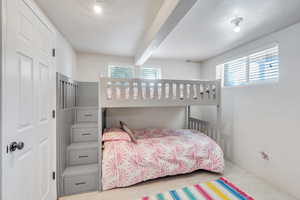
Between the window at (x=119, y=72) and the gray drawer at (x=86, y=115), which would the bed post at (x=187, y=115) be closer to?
the window at (x=119, y=72)

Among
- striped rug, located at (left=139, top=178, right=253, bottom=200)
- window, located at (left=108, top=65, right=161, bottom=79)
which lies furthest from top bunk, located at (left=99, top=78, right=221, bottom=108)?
window, located at (left=108, top=65, right=161, bottom=79)

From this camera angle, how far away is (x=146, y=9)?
164 cm

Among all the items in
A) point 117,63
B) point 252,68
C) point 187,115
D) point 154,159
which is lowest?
point 154,159

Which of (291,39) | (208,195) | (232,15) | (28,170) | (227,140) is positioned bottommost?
(208,195)

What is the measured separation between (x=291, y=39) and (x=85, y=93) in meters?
3.79

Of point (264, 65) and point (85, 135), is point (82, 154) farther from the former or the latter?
point (264, 65)

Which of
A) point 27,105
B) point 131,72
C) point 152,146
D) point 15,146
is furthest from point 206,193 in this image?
point 131,72

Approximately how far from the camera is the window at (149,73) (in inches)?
145

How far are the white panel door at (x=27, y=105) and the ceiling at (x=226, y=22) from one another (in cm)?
172

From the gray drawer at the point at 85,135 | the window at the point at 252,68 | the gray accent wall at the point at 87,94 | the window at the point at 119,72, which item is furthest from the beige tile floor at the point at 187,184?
the window at the point at 119,72

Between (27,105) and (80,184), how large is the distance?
133cm

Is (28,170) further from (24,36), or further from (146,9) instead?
(146,9)

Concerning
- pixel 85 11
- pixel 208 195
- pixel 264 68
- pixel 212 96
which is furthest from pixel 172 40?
pixel 208 195

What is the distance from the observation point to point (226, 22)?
1.90m
